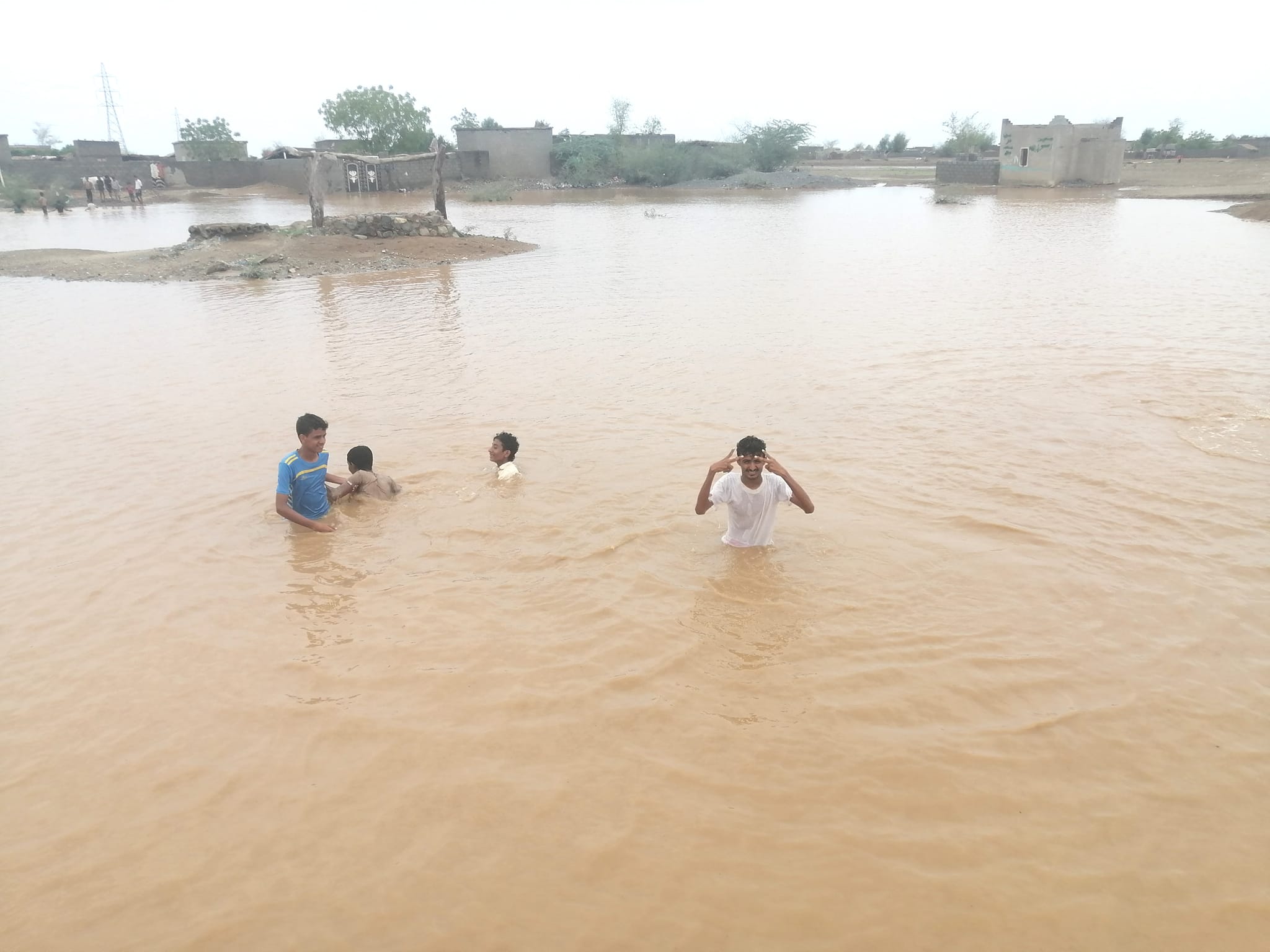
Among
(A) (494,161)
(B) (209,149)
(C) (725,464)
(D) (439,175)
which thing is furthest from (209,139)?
(C) (725,464)

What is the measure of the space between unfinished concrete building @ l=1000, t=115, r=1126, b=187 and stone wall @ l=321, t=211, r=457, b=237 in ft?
128

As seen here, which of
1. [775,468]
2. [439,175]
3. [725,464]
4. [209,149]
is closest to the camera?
[775,468]

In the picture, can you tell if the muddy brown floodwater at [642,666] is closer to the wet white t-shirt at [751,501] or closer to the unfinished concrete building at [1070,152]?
the wet white t-shirt at [751,501]

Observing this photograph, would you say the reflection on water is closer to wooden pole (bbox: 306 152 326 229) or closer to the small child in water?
the small child in water

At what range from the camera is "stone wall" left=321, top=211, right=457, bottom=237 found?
21562 mm

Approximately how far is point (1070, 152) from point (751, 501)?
5060 cm

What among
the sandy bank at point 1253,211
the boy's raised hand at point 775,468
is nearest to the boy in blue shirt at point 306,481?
the boy's raised hand at point 775,468

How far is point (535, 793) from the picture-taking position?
3498 mm

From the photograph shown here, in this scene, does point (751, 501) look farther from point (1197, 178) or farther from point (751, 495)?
point (1197, 178)

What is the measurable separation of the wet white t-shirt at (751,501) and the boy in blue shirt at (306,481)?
9.28 ft

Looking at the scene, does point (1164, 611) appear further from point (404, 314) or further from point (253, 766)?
point (404, 314)

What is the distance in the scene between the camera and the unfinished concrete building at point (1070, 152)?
150ft

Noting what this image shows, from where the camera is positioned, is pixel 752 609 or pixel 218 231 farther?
pixel 218 231

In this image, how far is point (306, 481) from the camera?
19.8 feet
